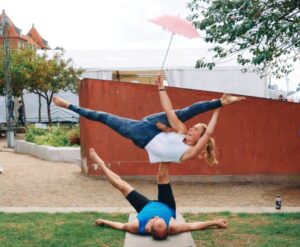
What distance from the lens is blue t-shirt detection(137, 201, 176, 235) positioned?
7.24 m

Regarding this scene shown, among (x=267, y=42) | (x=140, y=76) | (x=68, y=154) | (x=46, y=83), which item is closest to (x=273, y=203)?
(x=267, y=42)

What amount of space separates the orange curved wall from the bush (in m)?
5.18

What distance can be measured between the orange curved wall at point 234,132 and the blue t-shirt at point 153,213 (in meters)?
5.29

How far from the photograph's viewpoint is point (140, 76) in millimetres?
23297

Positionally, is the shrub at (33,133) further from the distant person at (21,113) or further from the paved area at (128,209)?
the paved area at (128,209)

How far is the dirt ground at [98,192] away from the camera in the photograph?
Answer: 1045 centimetres

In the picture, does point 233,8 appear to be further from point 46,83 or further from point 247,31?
point 46,83

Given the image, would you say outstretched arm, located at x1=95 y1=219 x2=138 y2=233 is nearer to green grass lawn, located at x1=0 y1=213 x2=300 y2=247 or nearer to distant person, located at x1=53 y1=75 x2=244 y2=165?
green grass lawn, located at x1=0 y1=213 x2=300 y2=247

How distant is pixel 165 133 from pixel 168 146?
0.21 meters

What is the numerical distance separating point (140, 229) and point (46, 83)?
2154 centimetres

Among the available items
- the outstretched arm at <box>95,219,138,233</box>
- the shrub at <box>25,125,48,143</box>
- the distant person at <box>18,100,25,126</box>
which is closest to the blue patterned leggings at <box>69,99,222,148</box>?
the outstretched arm at <box>95,219,138,233</box>

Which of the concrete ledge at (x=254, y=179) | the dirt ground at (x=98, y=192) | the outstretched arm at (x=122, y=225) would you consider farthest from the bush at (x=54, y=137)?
the outstretched arm at (x=122, y=225)

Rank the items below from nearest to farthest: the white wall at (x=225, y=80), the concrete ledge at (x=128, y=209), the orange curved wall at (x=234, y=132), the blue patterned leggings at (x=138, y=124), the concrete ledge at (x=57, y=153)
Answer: the blue patterned leggings at (x=138, y=124), the concrete ledge at (x=128, y=209), the orange curved wall at (x=234, y=132), the concrete ledge at (x=57, y=153), the white wall at (x=225, y=80)

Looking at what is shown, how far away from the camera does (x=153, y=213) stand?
7246 mm
